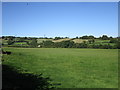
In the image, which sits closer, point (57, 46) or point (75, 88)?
point (75, 88)

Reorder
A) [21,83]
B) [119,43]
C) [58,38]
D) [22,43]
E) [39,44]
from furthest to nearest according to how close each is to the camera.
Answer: [58,38] < [39,44] < [119,43] < [22,43] < [21,83]

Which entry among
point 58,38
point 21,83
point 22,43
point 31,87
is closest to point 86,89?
point 31,87

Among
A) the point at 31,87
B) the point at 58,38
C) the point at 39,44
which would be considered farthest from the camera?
the point at 58,38

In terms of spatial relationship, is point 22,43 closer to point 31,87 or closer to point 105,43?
point 105,43

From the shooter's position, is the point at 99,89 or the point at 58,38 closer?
the point at 99,89

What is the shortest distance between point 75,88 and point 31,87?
7.58 feet

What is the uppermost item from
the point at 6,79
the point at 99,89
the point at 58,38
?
the point at 58,38

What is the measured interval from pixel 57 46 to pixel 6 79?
155 ft

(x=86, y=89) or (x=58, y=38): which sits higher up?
(x=58, y=38)

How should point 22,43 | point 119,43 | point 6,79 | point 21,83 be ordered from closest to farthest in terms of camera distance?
point 21,83, point 6,79, point 22,43, point 119,43

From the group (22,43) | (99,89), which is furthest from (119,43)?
(99,89)

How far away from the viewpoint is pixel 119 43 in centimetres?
4869

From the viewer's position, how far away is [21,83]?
696cm

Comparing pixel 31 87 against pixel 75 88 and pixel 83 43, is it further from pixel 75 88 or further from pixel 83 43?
pixel 83 43
